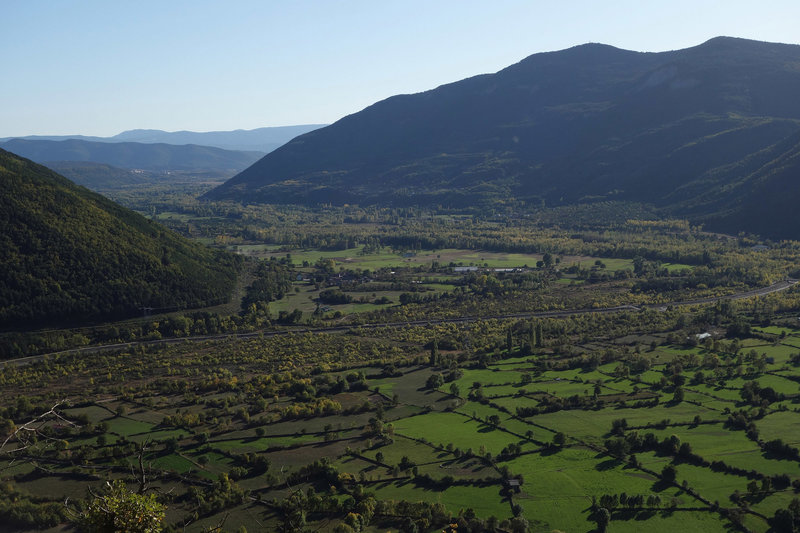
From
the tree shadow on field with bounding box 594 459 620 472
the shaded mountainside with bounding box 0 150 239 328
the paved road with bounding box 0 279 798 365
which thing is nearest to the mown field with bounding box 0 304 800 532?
the tree shadow on field with bounding box 594 459 620 472

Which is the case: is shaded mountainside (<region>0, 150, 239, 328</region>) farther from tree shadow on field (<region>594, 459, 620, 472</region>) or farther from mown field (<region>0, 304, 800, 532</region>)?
tree shadow on field (<region>594, 459, 620, 472</region>)

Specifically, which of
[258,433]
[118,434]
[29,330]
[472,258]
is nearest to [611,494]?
[258,433]

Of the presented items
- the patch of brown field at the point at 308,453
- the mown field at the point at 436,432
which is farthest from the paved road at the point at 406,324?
the patch of brown field at the point at 308,453

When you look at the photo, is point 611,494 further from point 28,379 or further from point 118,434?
point 28,379

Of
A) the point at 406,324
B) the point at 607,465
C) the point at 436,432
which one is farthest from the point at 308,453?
the point at 406,324

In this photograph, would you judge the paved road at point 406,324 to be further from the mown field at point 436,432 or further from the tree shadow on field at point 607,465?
the tree shadow on field at point 607,465

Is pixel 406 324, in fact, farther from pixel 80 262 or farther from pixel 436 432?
pixel 80 262

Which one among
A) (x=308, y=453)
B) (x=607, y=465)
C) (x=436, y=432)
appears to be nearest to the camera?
(x=607, y=465)

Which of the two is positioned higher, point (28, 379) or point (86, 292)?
point (86, 292)
